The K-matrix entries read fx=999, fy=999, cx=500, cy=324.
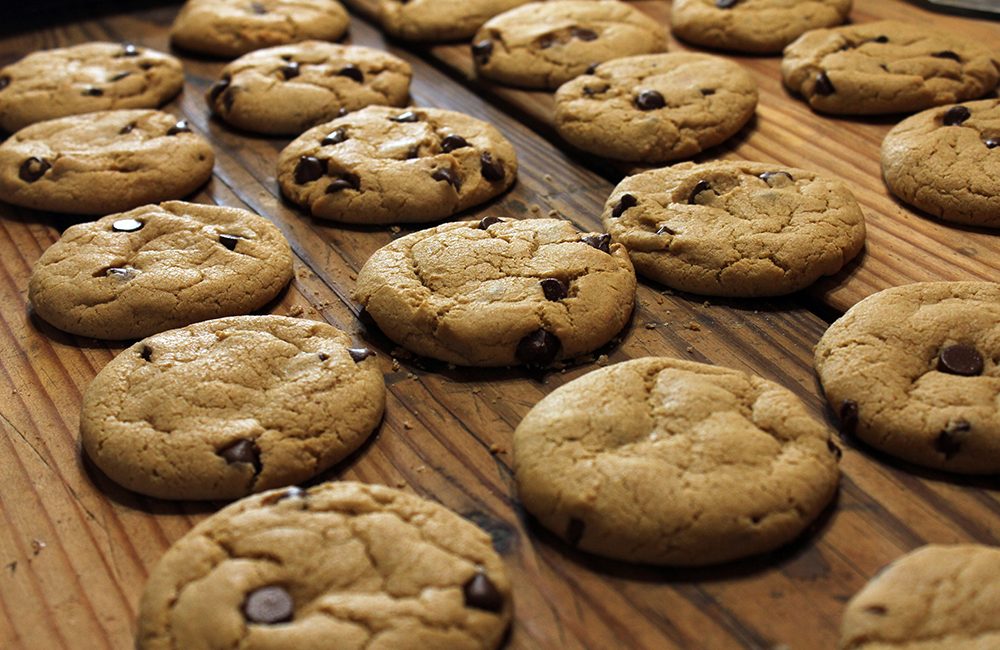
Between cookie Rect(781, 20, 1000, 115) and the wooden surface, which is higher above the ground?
cookie Rect(781, 20, 1000, 115)

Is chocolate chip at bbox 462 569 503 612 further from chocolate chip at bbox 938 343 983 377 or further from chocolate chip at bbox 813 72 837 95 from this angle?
chocolate chip at bbox 813 72 837 95

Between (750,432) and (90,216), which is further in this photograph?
(90,216)

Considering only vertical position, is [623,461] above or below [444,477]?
above

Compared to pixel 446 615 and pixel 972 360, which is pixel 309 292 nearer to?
pixel 446 615

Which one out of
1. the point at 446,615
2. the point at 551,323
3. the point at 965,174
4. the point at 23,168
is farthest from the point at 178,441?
the point at 965,174

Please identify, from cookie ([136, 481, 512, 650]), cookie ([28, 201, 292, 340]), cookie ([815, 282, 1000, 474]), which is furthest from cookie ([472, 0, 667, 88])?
cookie ([136, 481, 512, 650])

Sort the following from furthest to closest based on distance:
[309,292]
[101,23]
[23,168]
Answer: [101,23]
[23,168]
[309,292]
